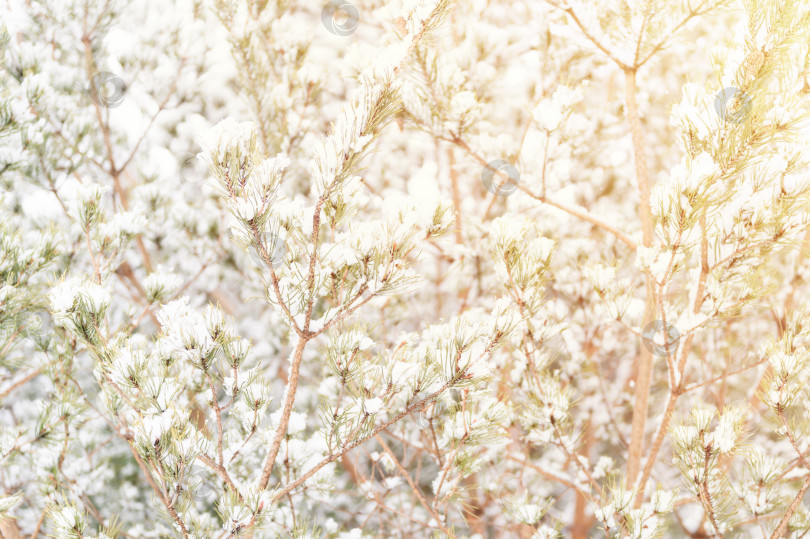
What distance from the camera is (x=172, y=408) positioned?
772mm

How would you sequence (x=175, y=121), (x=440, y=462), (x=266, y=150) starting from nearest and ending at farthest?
1. (x=440, y=462)
2. (x=266, y=150)
3. (x=175, y=121)

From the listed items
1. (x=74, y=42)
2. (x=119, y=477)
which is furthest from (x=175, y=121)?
(x=119, y=477)

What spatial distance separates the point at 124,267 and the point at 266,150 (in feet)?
2.65

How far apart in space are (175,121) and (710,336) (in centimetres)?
270

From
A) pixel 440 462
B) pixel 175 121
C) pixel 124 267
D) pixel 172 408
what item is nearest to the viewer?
pixel 172 408

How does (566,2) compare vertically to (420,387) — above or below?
above

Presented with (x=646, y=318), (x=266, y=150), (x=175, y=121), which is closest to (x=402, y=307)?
(x=266, y=150)

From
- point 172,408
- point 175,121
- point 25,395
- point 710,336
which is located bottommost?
point 172,408

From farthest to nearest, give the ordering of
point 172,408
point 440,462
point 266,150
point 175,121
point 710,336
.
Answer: point 710,336
point 175,121
point 266,150
point 440,462
point 172,408

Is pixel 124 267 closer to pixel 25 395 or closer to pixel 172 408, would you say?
pixel 25 395

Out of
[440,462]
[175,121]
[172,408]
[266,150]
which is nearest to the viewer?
[172,408]

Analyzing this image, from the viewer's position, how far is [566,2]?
43.5 inches

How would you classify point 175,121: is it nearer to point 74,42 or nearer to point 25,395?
point 74,42

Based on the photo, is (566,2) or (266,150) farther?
(266,150)
